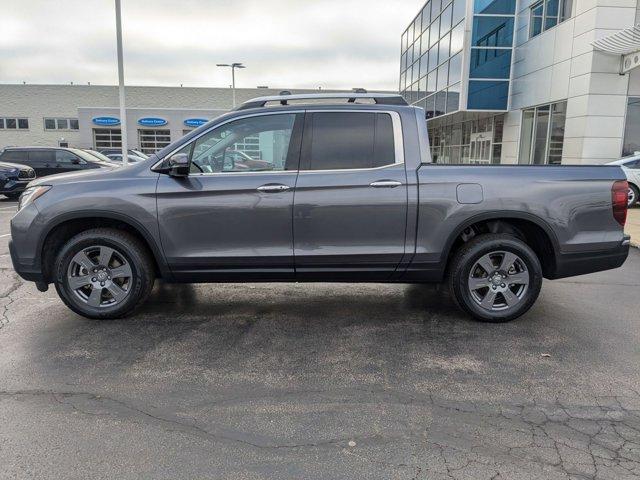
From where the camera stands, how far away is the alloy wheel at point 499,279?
4691 millimetres

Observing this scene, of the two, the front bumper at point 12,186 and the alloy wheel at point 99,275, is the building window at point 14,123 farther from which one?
the alloy wheel at point 99,275

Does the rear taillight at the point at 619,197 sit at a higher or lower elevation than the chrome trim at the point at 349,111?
lower

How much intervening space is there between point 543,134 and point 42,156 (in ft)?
58.6

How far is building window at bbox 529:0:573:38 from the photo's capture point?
1631cm

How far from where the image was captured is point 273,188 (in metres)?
4.47

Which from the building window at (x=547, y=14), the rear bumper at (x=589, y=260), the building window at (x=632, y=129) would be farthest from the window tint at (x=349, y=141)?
the building window at (x=547, y=14)

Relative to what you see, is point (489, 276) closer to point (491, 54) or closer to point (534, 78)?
point (534, 78)

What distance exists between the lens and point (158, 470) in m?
2.64

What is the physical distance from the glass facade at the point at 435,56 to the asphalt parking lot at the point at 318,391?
17.9 m

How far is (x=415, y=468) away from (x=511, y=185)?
2.80 m

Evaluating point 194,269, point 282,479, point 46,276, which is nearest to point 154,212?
point 194,269

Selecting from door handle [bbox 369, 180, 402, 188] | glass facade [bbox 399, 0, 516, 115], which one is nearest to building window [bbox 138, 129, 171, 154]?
glass facade [bbox 399, 0, 516, 115]

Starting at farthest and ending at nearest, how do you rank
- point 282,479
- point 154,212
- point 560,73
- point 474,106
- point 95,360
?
point 474,106
point 560,73
point 154,212
point 95,360
point 282,479

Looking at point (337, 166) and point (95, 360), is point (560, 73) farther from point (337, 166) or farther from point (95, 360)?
point (95, 360)
